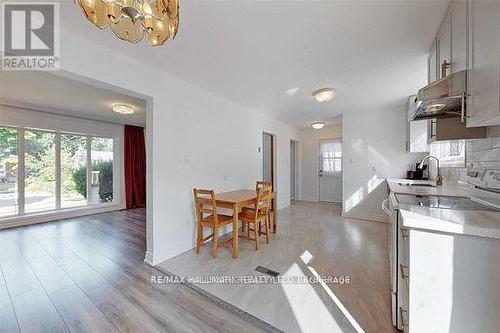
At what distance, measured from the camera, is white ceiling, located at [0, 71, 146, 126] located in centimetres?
280

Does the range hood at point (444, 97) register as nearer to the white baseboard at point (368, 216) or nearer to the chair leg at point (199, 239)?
the chair leg at point (199, 239)

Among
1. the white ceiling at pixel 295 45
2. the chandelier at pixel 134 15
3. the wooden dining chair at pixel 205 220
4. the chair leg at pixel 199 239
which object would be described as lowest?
the chair leg at pixel 199 239

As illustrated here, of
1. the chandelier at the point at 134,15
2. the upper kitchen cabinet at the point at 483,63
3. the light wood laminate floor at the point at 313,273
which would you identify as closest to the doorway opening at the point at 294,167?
the light wood laminate floor at the point at 313,273

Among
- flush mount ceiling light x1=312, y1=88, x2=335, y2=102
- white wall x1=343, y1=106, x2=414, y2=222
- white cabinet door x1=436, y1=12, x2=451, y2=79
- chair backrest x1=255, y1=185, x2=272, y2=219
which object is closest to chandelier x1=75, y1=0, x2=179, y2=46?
white cabinet door x1=436, y1=12, x2=451, y2=79

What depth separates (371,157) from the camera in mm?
4363

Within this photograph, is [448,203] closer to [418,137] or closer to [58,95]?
[418,137]

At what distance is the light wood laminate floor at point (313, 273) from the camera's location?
1574 mm

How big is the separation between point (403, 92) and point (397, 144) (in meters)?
1.26

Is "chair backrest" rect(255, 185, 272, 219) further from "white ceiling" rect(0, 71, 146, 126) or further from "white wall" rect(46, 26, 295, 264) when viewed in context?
"white ceiling" rect(0, 71, 146, 126)

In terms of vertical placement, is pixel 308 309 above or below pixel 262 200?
below

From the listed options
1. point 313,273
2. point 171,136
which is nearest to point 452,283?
point 313,273

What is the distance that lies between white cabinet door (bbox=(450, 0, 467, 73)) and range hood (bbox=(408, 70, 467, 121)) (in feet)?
0.27

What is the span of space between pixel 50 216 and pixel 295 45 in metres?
5.84

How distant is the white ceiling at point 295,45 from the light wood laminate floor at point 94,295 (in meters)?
2.34
